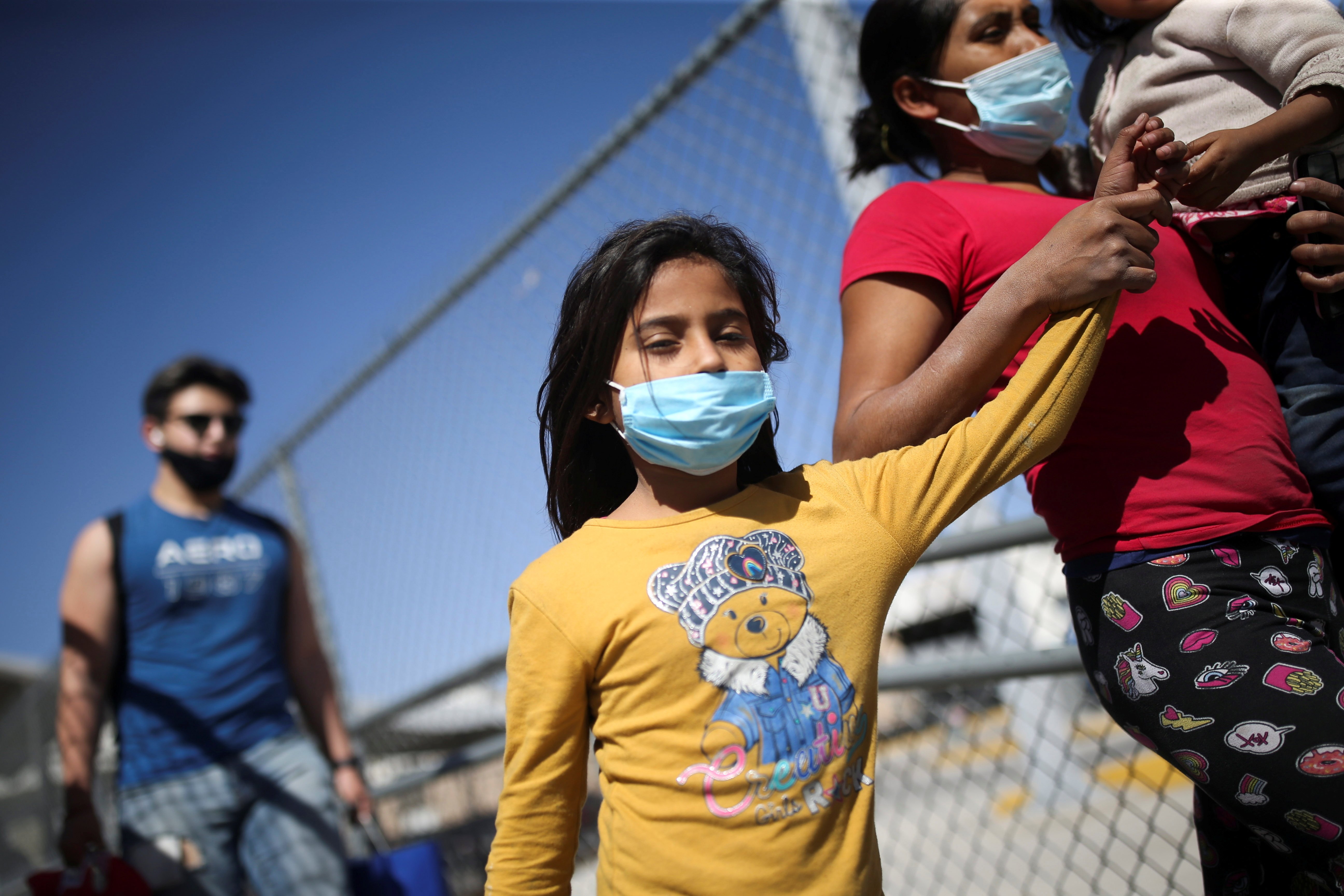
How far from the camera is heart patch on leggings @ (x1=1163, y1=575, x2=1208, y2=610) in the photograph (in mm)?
1223

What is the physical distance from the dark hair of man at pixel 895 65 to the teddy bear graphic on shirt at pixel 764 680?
940 millimetres

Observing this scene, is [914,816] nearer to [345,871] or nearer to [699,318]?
[345,871]

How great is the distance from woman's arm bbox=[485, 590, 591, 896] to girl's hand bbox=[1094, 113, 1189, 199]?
0.98 m

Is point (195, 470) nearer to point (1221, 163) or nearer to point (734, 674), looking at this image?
point (734, 674)

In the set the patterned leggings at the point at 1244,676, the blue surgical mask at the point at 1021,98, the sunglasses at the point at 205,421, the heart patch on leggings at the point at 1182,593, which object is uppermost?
the blue surgical mask at the point at 1021,98

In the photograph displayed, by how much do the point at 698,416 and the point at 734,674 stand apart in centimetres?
37

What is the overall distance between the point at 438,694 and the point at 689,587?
3.15 metres

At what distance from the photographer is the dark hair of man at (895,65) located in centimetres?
171

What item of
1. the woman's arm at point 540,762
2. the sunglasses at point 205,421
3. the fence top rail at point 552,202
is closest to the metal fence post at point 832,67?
the fence top rail at point 552,202

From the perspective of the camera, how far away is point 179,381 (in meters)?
3.32

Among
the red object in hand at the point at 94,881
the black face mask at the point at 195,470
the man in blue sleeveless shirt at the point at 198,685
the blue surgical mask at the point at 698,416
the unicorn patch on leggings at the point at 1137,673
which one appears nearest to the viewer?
the unicorn patch on leggings at the point at 1137,673

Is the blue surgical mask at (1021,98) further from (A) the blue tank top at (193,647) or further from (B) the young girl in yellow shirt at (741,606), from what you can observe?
(A) the blue tank top at (193,647)

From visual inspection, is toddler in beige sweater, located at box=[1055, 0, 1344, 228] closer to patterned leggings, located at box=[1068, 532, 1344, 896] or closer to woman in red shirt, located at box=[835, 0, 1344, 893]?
woman in red shirt, located at box=[835, 0, 1344, 893]

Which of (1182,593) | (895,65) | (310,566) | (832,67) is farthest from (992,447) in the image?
(310,566)
